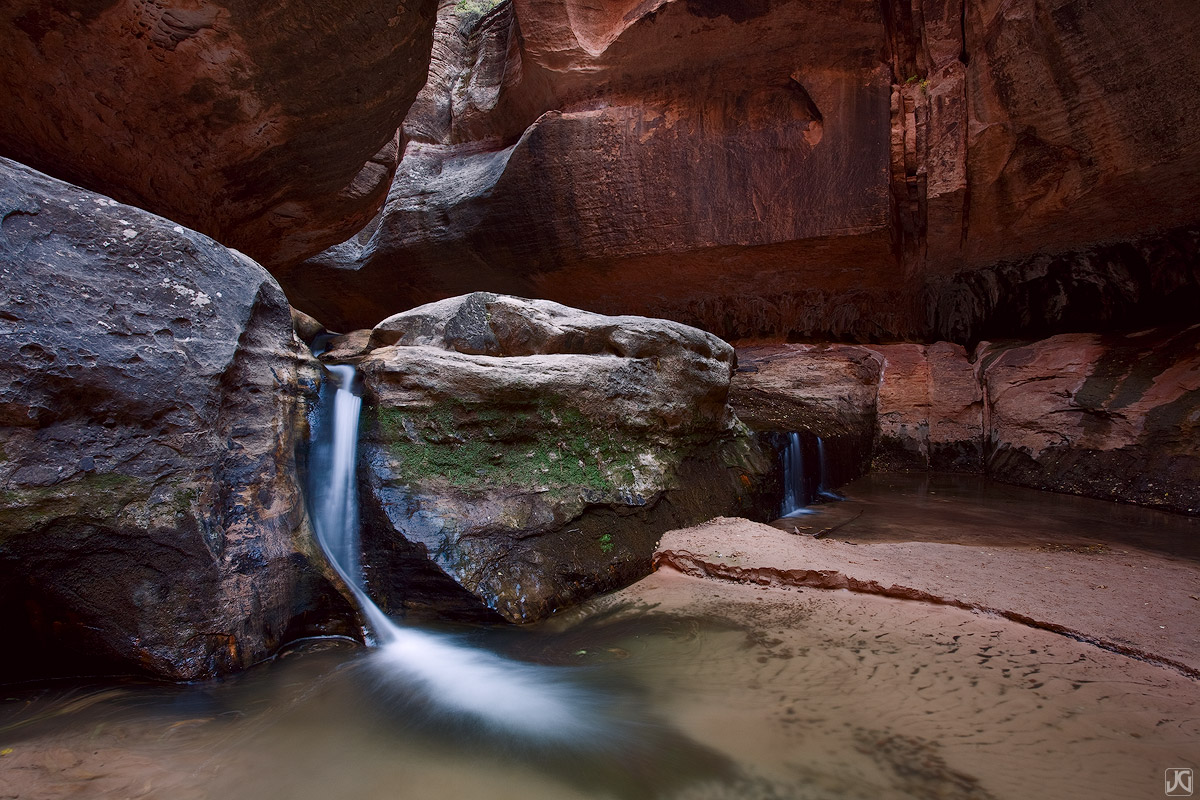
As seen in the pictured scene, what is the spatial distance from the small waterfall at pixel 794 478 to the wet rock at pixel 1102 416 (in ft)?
8.39

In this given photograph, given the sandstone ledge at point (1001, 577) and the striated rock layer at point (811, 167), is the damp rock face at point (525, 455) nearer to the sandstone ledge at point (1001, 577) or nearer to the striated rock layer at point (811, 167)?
the sandstone ledge at point (1001, 577)

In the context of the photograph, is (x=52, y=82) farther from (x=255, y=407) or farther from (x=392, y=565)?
(x=392, y=565)

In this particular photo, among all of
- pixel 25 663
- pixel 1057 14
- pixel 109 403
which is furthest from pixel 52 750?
pixel 1057 14

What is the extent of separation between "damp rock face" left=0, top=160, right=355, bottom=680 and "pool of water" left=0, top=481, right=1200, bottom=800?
0.20 meters

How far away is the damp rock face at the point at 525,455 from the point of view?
10.4 feet

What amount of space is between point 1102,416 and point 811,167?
13.8 feet

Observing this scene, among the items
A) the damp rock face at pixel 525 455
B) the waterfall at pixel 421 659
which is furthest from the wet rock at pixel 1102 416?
the waterfall at pixel 421 659

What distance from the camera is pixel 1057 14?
5617 mm

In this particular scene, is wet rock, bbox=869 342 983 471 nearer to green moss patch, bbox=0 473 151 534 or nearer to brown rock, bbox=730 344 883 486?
brown rock, bbox=730 344 883 486

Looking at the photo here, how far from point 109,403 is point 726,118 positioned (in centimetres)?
766

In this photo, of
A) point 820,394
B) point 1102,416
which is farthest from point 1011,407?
point 820,394

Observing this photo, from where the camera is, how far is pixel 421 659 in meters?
2.72

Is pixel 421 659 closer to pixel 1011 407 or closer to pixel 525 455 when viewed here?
pixel 525 455

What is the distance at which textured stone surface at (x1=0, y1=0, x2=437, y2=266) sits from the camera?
366 centimetres
